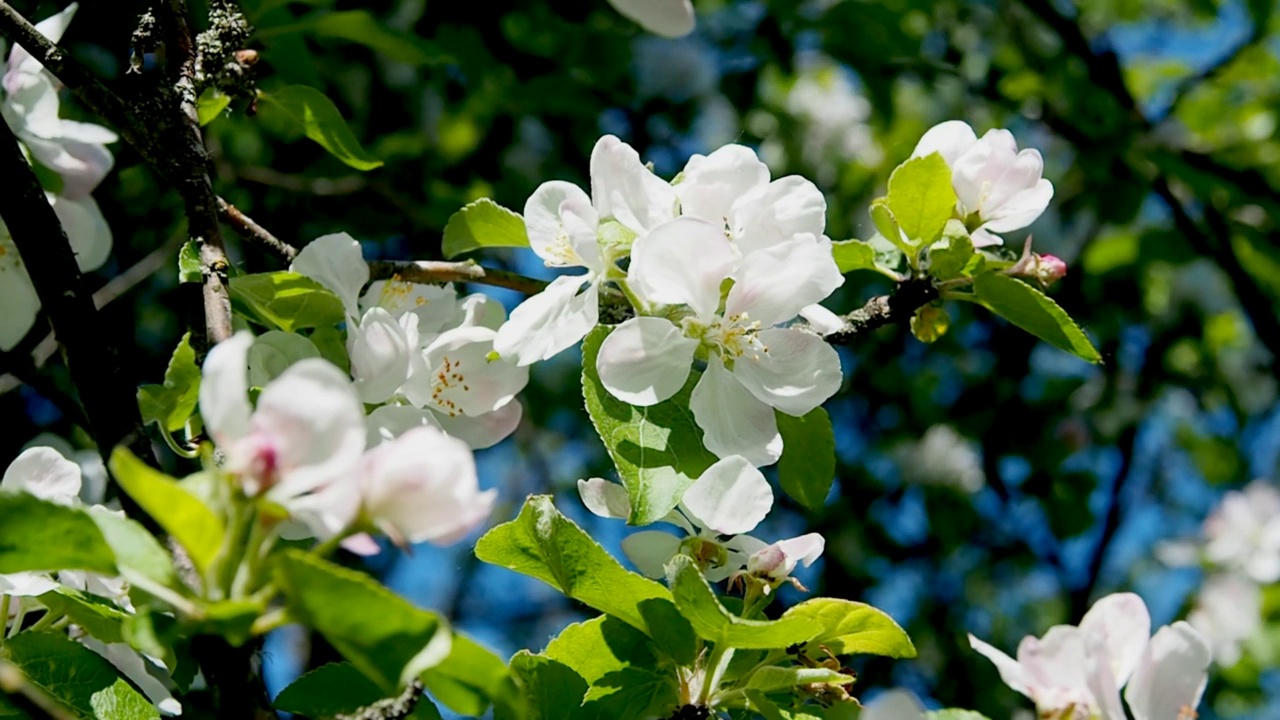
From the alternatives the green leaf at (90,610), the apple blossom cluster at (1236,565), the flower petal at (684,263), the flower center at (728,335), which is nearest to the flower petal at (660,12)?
the flower petal at (684,263)

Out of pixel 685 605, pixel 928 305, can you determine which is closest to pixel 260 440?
pixel 685 605

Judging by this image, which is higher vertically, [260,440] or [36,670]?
[260,440]

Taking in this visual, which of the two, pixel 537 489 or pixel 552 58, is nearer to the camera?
pixel 552 58

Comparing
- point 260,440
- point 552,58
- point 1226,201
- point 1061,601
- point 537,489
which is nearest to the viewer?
point 260,440

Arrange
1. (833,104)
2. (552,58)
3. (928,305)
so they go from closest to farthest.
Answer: (928,305) < (552,58) < (833,104)

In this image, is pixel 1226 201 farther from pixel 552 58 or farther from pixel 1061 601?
pixel 552 58

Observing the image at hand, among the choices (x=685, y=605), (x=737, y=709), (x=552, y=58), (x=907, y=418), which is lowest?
(x=907, y=418)

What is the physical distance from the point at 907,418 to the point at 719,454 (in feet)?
9.24

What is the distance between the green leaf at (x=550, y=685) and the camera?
3.08 feet

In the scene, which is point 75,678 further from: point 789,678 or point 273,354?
point 789,678

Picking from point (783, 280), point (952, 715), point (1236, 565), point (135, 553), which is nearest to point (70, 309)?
point (135, 553)

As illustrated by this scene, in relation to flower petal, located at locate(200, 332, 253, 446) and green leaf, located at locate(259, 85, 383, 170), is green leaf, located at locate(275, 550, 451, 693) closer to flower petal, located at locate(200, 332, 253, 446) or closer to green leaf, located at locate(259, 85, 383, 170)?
flower petal, located at locate(200, 332, 253, 446)

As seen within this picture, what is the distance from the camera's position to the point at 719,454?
1.00 metres

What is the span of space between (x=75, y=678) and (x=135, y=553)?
331mm
